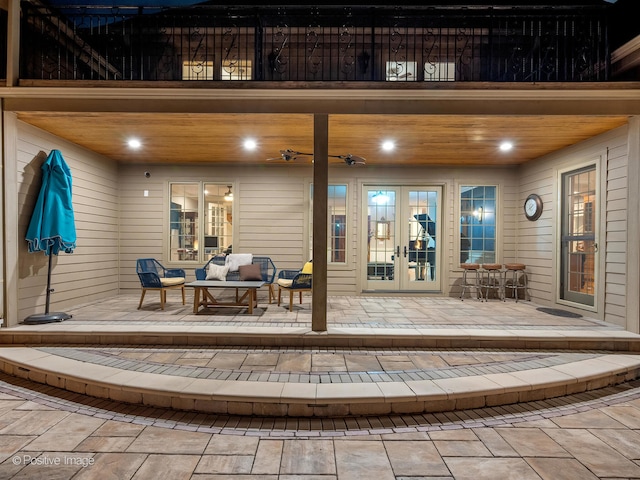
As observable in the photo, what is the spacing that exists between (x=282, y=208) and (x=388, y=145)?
7.94ft

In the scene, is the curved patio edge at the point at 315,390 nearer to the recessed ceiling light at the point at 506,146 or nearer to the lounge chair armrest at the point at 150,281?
the lounge chair armrest at the point at 150,281

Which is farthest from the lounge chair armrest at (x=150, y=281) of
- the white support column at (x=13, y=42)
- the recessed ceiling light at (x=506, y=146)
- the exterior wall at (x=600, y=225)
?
the exterior wall at (x=600, y=225)

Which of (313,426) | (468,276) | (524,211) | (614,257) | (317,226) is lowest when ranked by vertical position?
(313,426)

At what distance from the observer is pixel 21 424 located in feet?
7.81

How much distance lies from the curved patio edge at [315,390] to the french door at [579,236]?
92.7 inches

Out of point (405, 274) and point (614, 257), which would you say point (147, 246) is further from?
point (614, 257)

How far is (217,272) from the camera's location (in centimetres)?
555

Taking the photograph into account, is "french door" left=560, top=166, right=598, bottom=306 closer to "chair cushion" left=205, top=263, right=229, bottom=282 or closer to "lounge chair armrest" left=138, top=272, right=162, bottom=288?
"chair cushion" left=205, top=263, right=229, bottom=282

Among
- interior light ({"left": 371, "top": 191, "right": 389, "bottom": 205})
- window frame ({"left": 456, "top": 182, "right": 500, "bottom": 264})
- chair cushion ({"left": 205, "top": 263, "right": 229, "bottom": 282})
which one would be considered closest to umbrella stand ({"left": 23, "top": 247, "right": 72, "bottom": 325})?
chair cushion ({"left": 205, "top": 263, "right": 229, "bottom": 282})

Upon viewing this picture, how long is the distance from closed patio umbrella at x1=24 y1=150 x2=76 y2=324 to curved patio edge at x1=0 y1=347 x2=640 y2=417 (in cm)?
160

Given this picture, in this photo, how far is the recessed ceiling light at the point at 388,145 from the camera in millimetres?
5172

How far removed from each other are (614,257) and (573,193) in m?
1.34

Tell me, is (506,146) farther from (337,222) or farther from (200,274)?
(200,274)

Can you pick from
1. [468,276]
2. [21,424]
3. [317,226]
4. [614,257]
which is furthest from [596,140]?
[21,424]
